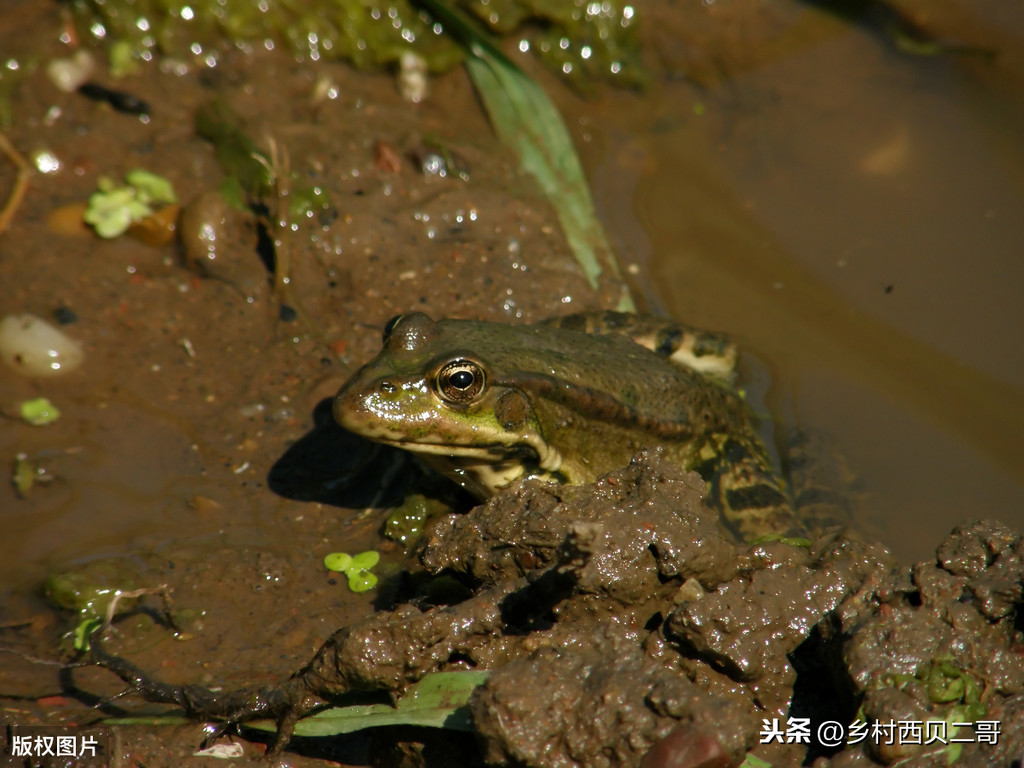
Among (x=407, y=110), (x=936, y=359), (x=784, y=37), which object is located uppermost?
(x=784, y=37)

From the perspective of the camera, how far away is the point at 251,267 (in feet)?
15.3

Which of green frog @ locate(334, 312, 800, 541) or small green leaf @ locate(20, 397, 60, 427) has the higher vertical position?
green frog @ locate(334, 312, 800, 541)

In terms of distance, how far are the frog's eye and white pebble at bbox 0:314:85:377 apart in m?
2.19

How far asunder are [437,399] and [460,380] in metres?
0.13

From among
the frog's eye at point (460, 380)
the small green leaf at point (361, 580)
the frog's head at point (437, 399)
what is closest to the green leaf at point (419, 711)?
the small green leaf at point (361, 580)

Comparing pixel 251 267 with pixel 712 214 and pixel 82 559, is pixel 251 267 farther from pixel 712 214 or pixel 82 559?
pixel 712 214

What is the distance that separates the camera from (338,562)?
3.56 m

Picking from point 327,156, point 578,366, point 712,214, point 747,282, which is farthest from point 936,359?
point 327,156

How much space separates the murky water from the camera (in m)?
4.31

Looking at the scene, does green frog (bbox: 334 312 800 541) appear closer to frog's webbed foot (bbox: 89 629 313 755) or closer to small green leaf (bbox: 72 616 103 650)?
frog's webbed foot (bbox: 89 629 313 755)

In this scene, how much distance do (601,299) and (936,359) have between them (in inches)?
75.3

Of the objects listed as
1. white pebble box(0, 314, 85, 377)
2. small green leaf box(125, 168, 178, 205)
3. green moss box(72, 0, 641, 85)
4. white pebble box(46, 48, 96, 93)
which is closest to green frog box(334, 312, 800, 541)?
white pebble box(0, 314, 85, 377)

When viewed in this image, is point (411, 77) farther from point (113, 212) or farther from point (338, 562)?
point (338, 562)

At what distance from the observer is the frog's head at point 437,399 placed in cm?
326
